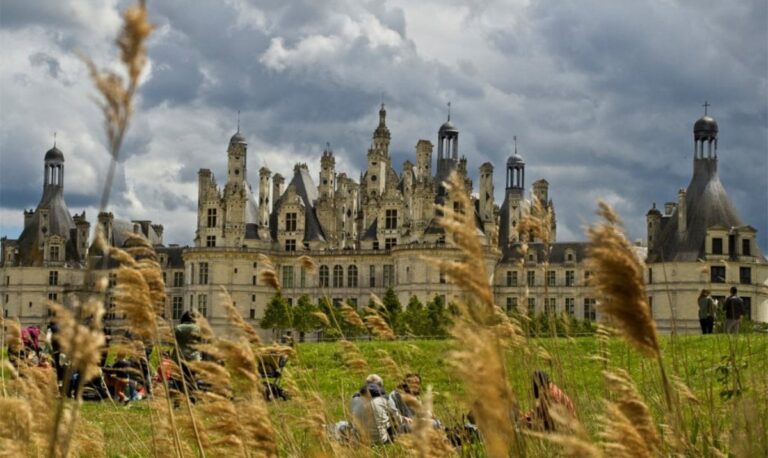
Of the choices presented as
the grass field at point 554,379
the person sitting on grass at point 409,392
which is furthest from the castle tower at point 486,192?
the person sitting on grass at point 409,392

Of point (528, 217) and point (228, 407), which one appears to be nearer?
point (228, 407)

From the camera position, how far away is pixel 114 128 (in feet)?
5.96

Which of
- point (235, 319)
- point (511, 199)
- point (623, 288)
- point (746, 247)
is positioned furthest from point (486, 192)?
point (623, 288)

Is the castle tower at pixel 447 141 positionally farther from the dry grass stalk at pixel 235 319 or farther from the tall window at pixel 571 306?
the dry grass stalk at pixel 235 319

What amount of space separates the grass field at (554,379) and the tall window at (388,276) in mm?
32422

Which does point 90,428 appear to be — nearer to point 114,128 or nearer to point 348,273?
point 114,128

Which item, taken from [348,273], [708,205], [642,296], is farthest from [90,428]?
[348,273]

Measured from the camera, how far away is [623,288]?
2318 millimetres

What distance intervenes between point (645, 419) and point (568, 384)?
2718mm

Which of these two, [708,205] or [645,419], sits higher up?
[708,205]

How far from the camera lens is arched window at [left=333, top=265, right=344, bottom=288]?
6030cm

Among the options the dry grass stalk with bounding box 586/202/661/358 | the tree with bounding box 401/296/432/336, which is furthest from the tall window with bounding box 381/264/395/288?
the dry grass stalk with bounding box 586/202/661/358

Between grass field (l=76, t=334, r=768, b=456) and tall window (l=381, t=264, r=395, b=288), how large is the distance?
3242 centimetres

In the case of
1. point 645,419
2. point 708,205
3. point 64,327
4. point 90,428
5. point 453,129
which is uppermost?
point 453,129
